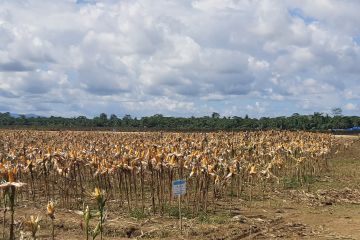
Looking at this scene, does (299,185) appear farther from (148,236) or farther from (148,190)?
(148,236)

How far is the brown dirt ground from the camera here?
40.6 feet

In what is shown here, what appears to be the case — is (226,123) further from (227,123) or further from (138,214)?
(138,214)

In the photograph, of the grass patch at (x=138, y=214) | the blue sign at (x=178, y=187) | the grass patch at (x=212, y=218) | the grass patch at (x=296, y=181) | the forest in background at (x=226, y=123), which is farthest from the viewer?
the forest in background at (x=226, y=123)

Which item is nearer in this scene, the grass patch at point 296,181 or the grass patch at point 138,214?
the grass patch at point 138,214

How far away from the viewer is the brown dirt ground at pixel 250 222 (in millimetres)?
12367

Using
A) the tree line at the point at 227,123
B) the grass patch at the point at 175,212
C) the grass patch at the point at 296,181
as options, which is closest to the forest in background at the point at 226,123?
the tree line at the point at 227,123

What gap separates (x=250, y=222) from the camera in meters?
13.8

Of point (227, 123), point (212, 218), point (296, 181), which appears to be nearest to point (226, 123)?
point (227, 123)

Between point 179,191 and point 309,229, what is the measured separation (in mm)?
3662

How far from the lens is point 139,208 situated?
15.0m

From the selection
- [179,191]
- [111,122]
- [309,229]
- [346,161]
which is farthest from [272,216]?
[111,122]

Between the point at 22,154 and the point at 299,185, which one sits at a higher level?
the point at 22,154

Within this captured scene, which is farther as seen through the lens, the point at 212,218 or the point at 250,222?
the point at 212,218

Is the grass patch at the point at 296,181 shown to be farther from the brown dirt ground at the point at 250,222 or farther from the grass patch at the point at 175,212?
the grass patch at the point at 175,212
